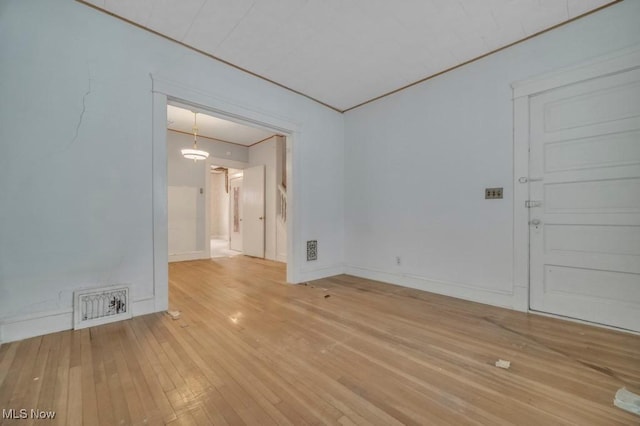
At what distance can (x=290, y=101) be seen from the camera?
3.81 meters

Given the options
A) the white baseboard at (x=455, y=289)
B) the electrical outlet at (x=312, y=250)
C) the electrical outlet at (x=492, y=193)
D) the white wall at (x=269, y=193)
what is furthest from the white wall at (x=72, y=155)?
the electrical outlet at (x=492, y=193)

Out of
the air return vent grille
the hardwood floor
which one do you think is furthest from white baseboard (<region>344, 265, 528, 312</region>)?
the air return vent grille

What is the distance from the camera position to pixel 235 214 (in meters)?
7.89

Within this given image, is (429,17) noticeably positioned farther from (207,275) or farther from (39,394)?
(207,275)

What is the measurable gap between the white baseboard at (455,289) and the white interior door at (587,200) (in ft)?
0.54

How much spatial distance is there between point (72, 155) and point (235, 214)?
5.69 meters

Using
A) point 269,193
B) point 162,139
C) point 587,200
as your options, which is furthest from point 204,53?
point 587,200

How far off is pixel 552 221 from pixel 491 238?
0.55 m

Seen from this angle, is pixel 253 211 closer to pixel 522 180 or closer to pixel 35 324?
pixel 35 324

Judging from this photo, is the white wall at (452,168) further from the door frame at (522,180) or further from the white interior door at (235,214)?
the white interior door at (235,214)

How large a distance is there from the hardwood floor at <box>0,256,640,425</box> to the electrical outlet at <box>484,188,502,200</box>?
121 centimetres

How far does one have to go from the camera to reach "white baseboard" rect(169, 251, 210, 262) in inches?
226

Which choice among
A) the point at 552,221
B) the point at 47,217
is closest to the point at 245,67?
the point at 47,217

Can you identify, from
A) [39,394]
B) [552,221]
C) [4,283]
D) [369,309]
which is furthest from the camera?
[369,309]
